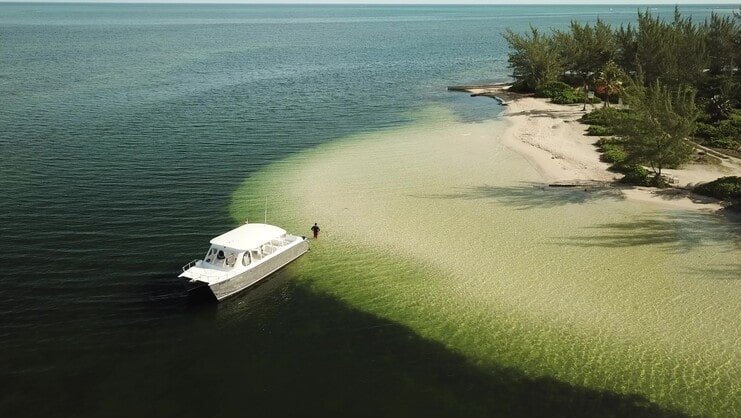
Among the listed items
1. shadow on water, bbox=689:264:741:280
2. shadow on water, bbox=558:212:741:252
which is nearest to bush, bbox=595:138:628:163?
shadow on water, bbox=558:212:741:252

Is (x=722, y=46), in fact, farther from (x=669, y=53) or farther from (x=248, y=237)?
(x=248, y=237)

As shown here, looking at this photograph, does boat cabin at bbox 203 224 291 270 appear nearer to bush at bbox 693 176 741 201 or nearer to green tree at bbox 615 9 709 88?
bush at bbox 693 176 741 201

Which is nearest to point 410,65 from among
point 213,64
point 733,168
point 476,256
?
point 213,64

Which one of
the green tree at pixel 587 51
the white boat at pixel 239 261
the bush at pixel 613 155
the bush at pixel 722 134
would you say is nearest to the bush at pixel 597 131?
the bush at pixel 613 155

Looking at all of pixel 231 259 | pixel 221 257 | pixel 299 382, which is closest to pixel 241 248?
pixel 231 259

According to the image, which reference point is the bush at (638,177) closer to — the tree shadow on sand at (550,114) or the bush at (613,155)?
the bush at (613,155)
